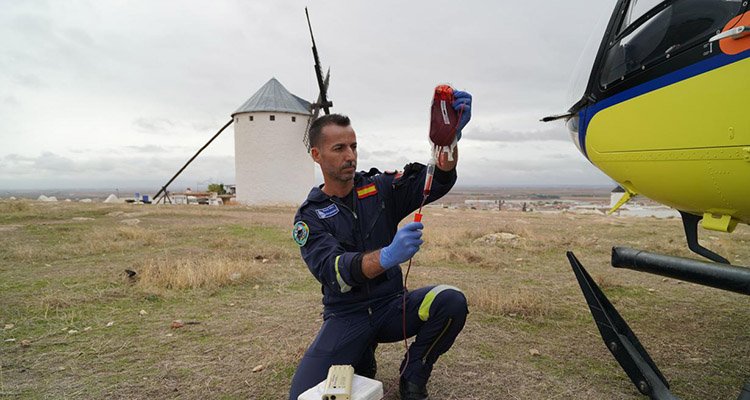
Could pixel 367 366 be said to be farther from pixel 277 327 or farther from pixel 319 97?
pixel 319 97

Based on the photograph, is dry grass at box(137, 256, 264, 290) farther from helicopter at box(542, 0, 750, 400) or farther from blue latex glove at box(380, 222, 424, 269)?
helicopter at box(542, 0, 750, 400)

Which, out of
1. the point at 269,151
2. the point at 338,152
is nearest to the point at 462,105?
the point at 338,152

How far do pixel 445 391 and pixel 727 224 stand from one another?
2.19 metres

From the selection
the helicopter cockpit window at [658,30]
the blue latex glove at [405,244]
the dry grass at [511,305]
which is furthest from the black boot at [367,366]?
the helicopter cockpit window at [658,30]

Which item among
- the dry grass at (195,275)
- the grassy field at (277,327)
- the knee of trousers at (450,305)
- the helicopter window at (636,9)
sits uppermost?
the helicopter window at (636,9)

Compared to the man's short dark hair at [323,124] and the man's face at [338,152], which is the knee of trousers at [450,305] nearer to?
the man's face at [338,152]

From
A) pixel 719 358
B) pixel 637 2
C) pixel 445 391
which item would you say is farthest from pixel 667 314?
pixel 637 2

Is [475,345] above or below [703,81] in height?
below

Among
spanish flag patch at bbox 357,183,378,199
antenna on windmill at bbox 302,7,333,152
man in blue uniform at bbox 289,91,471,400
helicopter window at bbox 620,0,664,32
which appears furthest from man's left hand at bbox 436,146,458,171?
antenna on windmill at bbox 302,7,333,152

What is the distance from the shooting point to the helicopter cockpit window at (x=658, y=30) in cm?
261

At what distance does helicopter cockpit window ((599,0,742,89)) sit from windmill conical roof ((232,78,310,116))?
93.8ft

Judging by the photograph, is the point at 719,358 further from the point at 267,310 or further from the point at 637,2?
the point at 267,310

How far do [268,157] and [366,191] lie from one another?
92.0ft

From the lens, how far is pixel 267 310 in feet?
17.3
